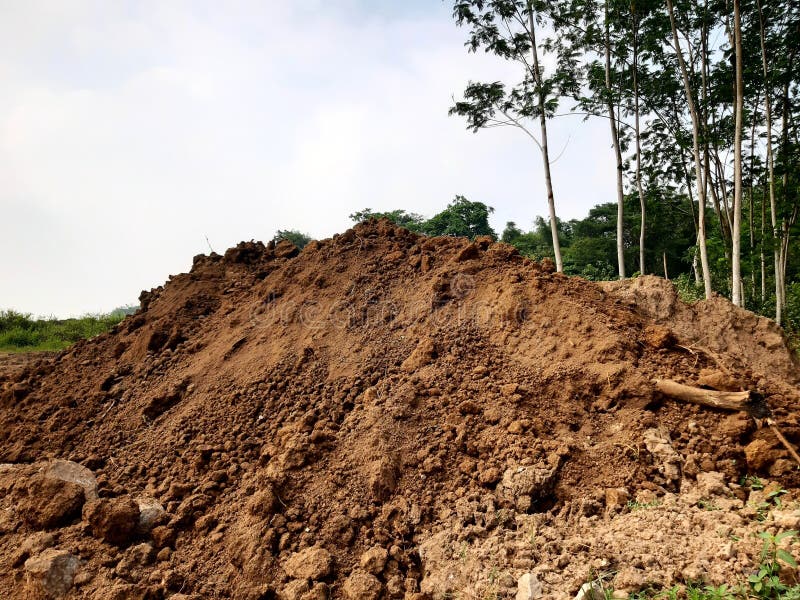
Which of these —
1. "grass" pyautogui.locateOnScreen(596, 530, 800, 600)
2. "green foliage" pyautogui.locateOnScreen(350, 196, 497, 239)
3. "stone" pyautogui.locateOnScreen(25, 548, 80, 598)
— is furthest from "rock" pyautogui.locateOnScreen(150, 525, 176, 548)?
"green foliage" pyautogui.locateOnScreen(350, 196, 497, 239)

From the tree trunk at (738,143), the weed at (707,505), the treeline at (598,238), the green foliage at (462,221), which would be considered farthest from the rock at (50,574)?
the green foliage at (462,221)

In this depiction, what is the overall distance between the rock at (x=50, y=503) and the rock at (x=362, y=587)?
6.19 feet

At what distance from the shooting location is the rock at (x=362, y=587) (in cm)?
237

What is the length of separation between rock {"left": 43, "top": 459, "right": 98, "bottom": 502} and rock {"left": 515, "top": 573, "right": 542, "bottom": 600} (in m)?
2.75

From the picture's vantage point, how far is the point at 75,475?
3215mm

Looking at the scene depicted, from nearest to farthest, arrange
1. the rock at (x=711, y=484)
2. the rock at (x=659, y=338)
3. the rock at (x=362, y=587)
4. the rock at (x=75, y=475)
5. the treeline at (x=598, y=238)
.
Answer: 1. the rock at (x=362, y=587)
2. the rock at (x=711, y=484)
3. the rock at (x=75, y=475)
4. the rock at (x=659, y=338)
5. the treeline at (x=598, y=238)

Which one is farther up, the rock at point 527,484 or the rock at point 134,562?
the rock at point 527,484

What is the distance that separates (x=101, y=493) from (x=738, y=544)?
3.77 meters

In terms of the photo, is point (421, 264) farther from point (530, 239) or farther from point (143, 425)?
point (530, 239)

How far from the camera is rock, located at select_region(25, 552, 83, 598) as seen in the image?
244cm

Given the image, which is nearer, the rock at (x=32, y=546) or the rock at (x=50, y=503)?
the rock at (x=32, y=546)

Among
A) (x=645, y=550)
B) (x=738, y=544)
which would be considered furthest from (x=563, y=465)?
(x=738, y=544)

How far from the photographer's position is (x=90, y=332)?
1220 centimetres

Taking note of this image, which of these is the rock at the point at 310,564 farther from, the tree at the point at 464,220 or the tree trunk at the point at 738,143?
the tree at the point at 464,220
